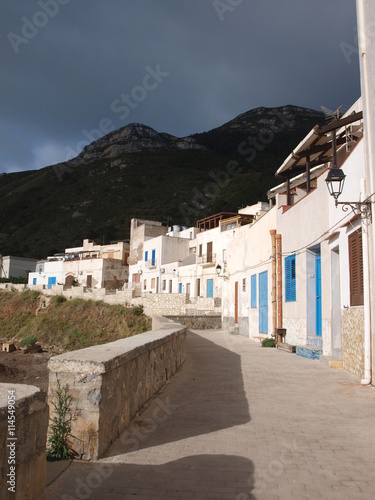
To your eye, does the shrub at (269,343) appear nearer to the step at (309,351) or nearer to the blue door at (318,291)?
the step at (309,351)

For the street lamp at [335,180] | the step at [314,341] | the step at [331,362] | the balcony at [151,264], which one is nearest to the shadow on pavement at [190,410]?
the step at [331,362]

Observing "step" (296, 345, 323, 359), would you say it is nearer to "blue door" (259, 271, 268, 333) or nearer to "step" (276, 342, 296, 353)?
"step" (276, 342, 296, 353)

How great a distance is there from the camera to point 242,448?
4.52m

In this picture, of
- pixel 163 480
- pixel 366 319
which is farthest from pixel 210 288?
pixel 163 480

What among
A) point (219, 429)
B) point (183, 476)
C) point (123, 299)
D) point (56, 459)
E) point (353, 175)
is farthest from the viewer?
point (123, 299)

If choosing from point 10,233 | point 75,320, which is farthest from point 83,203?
point 75,320

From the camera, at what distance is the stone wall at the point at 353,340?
805 centimetres

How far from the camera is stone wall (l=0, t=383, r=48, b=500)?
8.18ft

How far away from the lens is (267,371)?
379 inches

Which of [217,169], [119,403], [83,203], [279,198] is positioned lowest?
[119,403]

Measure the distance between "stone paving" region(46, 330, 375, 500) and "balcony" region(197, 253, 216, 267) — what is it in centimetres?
3096

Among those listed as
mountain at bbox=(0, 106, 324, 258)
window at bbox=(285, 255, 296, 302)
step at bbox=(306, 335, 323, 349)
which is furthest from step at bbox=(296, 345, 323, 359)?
mountain at bbox=(0, 106, 324, 258)

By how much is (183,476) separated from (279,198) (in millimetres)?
12808

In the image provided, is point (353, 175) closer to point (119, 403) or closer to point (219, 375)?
point (219, 375)
